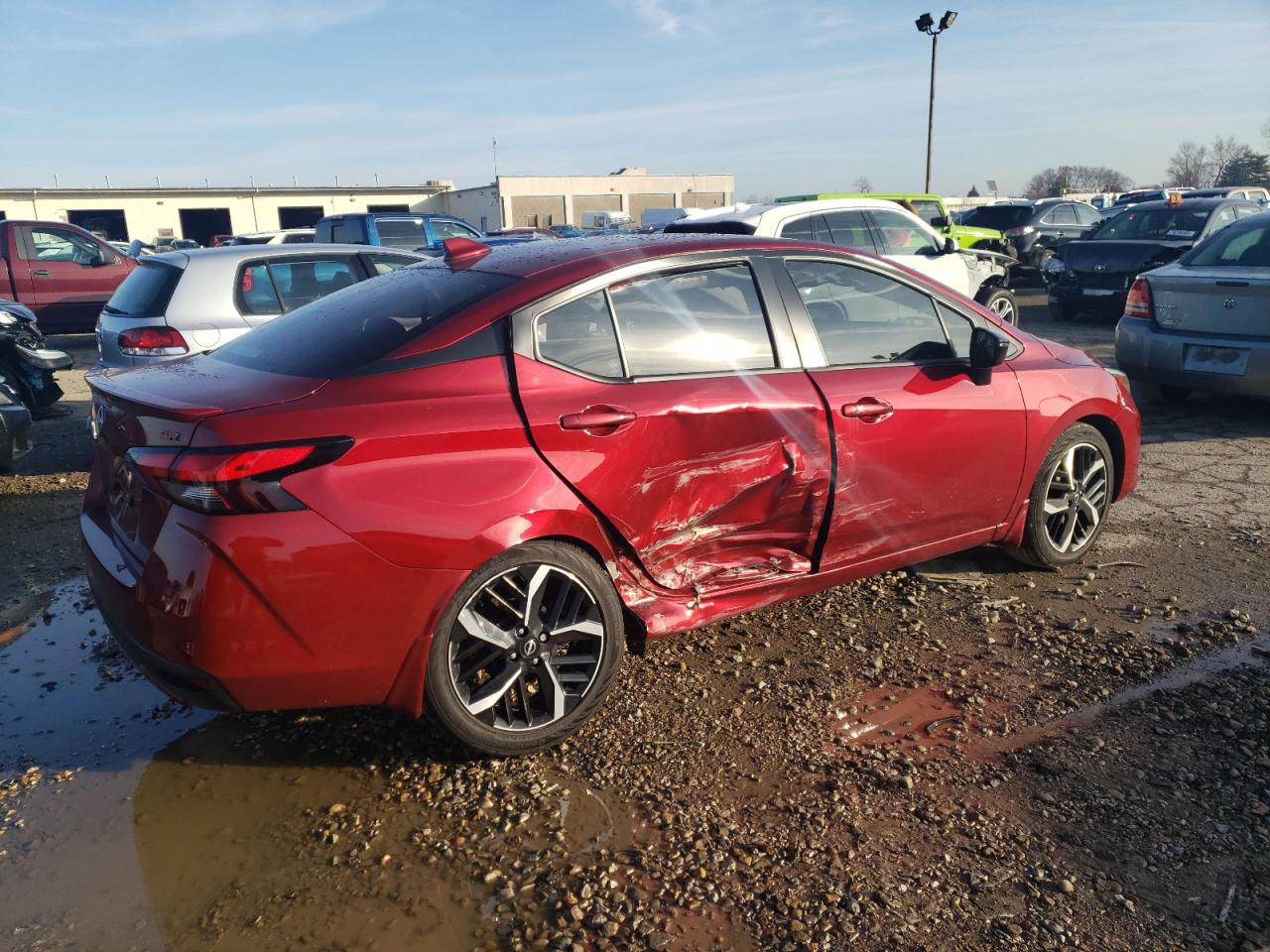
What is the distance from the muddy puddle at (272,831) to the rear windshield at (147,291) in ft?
13.2

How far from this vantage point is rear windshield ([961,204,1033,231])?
68.5 ft

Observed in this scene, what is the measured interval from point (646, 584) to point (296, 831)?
4.42 ft

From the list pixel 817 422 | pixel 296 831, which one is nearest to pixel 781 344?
pixel 817 422

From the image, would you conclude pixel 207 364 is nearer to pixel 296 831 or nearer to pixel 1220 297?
pixel 296 831

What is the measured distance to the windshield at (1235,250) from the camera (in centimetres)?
735

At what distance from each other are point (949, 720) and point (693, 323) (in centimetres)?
167

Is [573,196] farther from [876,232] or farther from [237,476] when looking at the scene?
[237,476]

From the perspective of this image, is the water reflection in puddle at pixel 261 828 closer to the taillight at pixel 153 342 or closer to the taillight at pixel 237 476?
the taillight at pixel 237 476

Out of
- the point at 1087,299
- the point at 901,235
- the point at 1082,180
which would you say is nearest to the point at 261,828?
the point at 901,235

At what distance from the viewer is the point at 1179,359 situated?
738 centimetres

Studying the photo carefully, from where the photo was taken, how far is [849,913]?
2416 millimetres

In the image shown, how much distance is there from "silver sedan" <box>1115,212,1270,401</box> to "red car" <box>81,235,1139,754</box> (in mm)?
3676

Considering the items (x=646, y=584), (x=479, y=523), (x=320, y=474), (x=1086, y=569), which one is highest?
(x=320, y=474)

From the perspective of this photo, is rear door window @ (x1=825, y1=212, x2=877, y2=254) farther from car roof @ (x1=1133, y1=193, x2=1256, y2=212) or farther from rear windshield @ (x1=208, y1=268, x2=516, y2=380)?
car roof @ (x1=1133, y1=193, x2=1256, y2=212)
